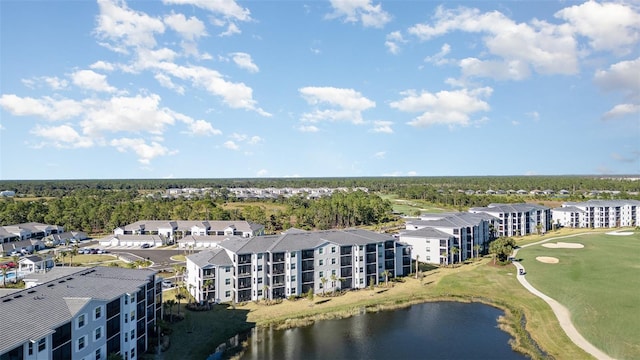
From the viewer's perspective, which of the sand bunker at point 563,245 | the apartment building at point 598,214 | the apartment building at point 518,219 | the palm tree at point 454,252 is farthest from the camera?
the apartment building at point 598,214

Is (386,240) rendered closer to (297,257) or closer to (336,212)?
(297,257)

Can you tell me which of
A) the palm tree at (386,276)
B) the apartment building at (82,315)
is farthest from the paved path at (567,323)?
the apartment building at (82,315)

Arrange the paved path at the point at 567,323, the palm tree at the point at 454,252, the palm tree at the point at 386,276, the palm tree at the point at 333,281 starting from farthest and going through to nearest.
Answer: the palm tree at the point at 454,252, the palm tree at the point at 386,276, the palm tree at the point at 333,281, the paved path at the point at 567,323

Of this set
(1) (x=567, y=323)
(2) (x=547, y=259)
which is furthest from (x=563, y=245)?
(1) (x=567, y=323)

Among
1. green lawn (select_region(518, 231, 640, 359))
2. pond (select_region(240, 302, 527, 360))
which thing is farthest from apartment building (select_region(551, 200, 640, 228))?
pond (select_region(240, 302, 527, 360))

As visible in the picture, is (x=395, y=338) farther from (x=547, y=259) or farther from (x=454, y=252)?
(x=547, y=259)

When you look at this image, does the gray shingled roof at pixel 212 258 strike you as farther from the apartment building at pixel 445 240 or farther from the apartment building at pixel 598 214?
the apartment building at pixel 598 214

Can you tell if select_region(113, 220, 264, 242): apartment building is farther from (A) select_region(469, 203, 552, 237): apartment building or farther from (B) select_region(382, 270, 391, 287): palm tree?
(A) select_region(469, 203, 552, 237): apartment building

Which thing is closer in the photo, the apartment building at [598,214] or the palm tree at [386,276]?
the palm tree at [386,276]
